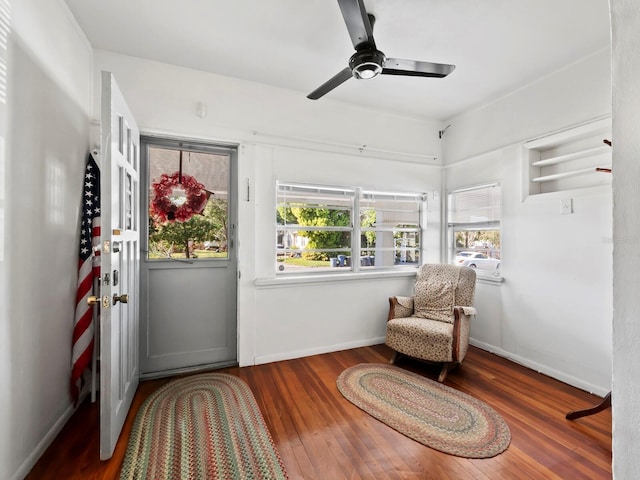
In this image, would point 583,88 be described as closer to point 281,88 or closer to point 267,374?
point 281,88

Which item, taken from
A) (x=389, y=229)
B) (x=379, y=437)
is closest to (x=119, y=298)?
(x=379, y=437)

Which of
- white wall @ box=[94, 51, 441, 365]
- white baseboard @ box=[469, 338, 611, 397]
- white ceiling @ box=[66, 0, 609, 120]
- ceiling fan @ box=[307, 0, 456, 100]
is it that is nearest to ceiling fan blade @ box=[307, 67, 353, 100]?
ceiling fan @ box=[307, 0, 456, 100]

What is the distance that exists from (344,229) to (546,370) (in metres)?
2.31

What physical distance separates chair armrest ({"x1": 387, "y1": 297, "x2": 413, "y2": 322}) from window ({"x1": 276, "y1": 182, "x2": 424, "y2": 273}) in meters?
0.55

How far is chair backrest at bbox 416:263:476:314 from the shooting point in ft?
9.89

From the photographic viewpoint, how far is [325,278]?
316cm

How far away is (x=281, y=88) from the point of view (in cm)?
298

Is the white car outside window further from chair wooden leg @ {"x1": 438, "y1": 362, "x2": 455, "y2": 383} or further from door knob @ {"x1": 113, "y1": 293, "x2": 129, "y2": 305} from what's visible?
door knob @ {"x1": 113, "y1": 293, "x2": 129, "y2": 305}

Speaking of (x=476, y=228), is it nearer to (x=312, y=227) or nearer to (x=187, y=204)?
(x=312, y=227)

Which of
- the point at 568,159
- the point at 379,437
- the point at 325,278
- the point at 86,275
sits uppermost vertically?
the point at 568,159

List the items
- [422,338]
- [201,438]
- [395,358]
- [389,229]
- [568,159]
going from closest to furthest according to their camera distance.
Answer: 1. [201,438]
2. [568,159]
3. [422,338]
4. [395,358]
5. [389,229]

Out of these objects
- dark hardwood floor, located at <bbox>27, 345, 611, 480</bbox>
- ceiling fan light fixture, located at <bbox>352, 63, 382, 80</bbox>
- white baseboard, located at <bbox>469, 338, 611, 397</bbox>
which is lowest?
dark hardwood floor, located at <bbox>27, 345, 611, 480</bbox>

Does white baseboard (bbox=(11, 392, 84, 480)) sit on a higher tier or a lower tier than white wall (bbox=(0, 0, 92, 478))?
lower

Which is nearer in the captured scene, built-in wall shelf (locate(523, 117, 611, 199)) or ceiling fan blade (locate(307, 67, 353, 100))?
ceiling fan blade (locate(307, 67, 353, 100))
